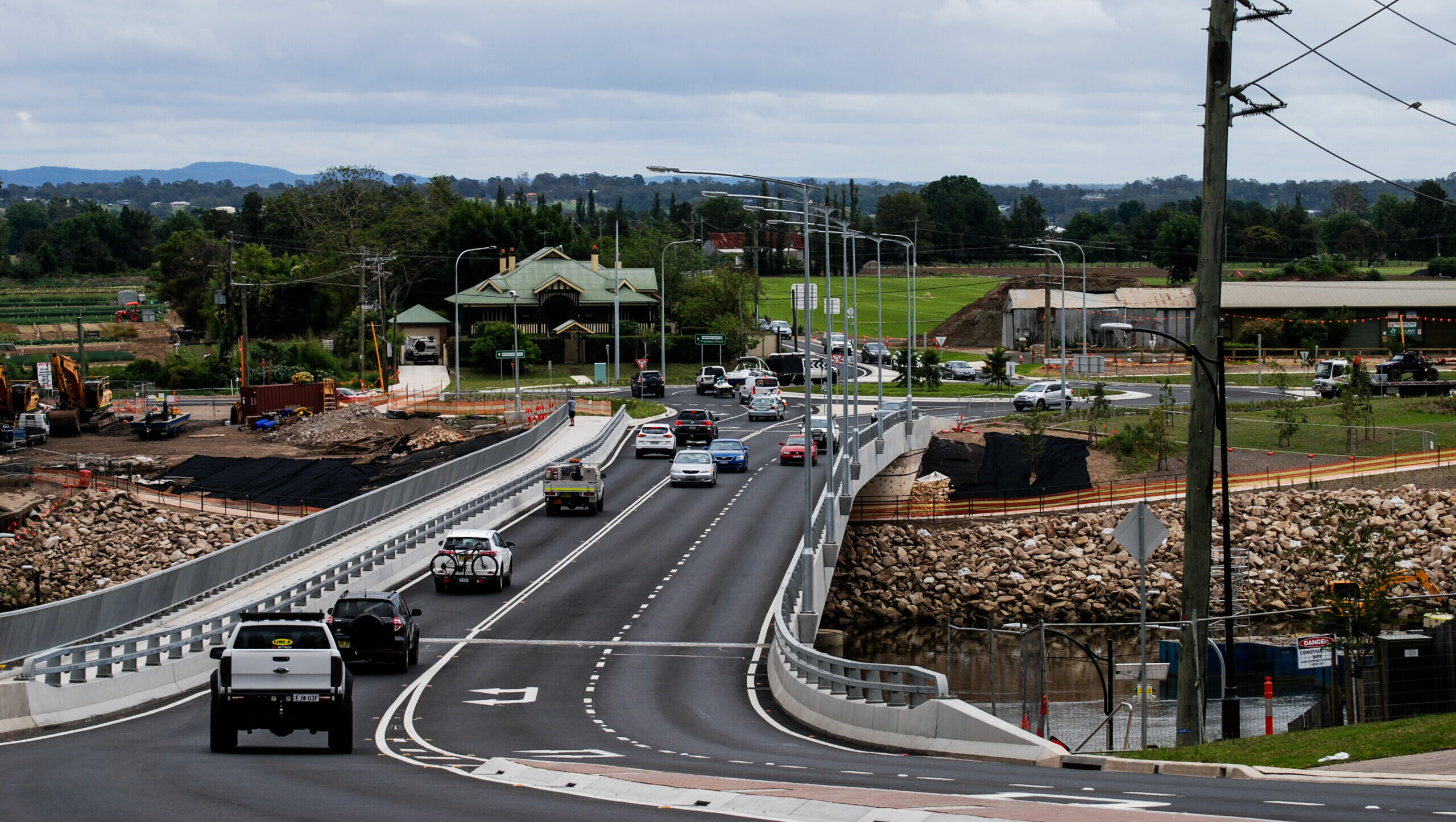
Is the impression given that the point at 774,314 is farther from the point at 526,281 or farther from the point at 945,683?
the point at 945,683

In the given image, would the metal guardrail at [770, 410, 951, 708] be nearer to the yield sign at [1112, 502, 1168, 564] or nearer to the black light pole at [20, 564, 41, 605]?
the yield sign at [1112, 502, 1168, 564]

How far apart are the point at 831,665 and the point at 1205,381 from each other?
11062 millimetres

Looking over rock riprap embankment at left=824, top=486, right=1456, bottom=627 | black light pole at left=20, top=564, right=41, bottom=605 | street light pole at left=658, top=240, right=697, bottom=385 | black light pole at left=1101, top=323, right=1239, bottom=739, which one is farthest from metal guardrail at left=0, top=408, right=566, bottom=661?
street light pole at left=658, top=240, right=697, bottom=385

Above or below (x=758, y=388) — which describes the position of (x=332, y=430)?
below

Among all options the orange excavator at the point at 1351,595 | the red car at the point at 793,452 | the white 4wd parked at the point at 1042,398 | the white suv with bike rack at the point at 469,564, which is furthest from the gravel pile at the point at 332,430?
the orange excavator at the point at 1351,595

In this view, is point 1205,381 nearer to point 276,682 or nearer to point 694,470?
point 276,682

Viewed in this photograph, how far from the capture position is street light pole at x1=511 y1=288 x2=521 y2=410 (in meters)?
82.0

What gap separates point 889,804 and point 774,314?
492 feet

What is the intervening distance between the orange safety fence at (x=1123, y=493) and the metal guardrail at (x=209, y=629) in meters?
19.1

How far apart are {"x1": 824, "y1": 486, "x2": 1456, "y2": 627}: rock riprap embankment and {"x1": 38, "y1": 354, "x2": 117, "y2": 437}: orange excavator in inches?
1811

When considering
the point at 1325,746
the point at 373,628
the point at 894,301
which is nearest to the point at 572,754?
the point at 373,628

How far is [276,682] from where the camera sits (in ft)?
65.2

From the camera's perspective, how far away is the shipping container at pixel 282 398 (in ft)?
A: 284

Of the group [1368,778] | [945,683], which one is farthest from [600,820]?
[945,683]
